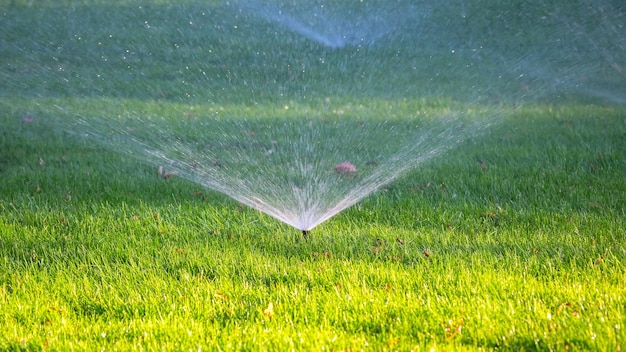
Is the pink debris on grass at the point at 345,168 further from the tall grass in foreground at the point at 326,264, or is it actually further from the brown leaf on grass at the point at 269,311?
the brown leaf on grass at the point at 269,311

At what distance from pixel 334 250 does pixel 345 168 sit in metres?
1.93

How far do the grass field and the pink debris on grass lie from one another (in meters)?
0.52

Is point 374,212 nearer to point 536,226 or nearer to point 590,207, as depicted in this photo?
point 536,226

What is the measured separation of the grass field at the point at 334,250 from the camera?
11.3 ft

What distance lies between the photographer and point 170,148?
7625 mm

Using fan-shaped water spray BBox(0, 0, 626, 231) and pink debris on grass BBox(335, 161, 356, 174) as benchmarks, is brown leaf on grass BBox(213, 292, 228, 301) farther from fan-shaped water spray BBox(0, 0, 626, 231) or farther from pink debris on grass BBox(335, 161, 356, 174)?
pink debris on grass BBox(335, 161, 356, 174)

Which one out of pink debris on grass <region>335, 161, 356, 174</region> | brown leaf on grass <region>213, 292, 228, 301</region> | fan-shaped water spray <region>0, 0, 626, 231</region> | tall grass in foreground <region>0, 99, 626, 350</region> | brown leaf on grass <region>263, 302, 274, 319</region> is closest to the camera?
tall grass in foreground <region>0, 99, 626, 350</region>

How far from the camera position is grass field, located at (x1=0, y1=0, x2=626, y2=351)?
3.45m

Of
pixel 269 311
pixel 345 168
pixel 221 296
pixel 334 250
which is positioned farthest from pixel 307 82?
pixel 269 311

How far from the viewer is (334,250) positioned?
4.60 meters

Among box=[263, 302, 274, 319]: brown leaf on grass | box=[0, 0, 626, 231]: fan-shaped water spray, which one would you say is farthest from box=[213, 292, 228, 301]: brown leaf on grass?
box=[0, 0, 626, 231]: fan-shaped water spray

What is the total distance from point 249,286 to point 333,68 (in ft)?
31.0

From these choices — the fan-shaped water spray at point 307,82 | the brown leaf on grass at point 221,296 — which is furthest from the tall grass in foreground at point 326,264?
the fan-shaped water spray at point 307,82

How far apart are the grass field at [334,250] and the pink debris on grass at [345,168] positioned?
20.3 inches
